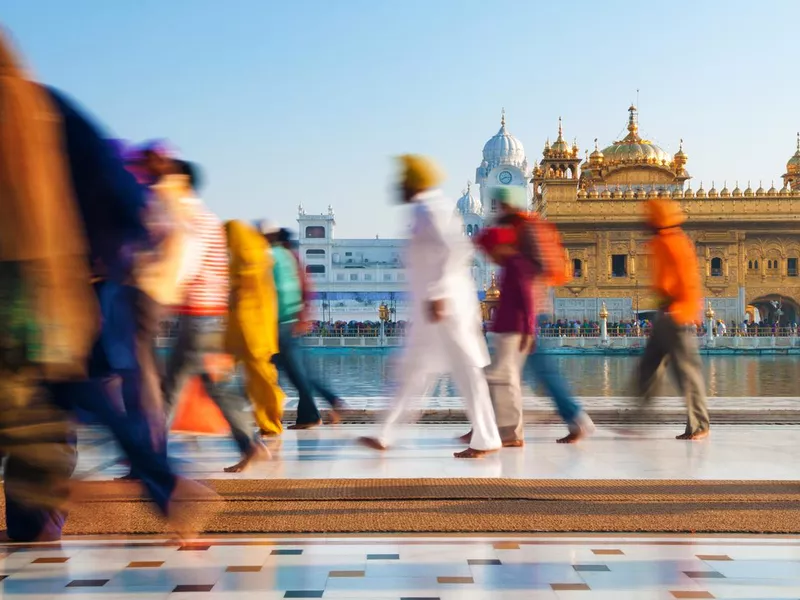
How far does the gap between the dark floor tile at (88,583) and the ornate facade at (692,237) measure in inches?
1785

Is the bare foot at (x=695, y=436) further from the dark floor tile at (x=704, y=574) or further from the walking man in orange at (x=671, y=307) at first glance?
the dark floor tile at (x=704, y=574)

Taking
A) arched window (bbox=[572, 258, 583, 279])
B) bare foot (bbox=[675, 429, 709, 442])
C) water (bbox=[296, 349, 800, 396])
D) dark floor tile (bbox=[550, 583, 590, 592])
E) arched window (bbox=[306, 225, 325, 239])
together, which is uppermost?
arched window (bbox=[306, 225, 325, 239])

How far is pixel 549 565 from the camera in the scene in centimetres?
322

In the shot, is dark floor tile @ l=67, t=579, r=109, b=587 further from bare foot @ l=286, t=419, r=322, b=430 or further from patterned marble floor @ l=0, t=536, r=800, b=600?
bare foot @ l=286, t=419, r=322, b=430

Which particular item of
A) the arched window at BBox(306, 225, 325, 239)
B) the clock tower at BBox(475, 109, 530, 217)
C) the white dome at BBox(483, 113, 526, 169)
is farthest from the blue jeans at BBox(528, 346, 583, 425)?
the white dome at BBox(483, 113, 526, 169)

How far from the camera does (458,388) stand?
204 inches

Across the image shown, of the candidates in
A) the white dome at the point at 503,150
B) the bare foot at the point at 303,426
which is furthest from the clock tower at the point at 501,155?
the bare foot at the point at 303,426

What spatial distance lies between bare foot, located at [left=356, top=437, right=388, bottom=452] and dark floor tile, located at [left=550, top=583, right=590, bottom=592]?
2330 mm

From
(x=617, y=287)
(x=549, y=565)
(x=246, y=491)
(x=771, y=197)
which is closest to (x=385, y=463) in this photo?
(x=246, y=491)

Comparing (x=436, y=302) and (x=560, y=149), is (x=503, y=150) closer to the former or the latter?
(x=560, y=149)

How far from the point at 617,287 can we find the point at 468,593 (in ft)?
152

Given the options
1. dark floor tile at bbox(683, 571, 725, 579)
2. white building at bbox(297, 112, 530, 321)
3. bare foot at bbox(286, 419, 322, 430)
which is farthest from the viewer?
white building at bbox(297, 112, 530, 321)

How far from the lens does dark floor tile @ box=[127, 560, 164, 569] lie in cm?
320

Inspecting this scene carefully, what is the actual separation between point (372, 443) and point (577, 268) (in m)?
44.1
